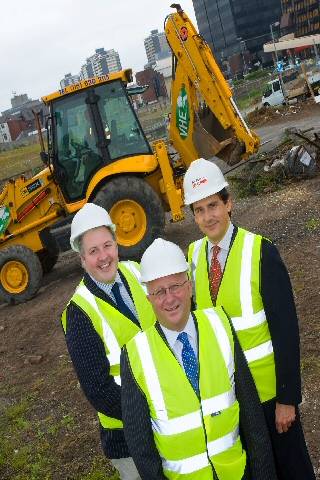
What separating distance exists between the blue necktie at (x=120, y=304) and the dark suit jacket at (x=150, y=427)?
40 centimetres

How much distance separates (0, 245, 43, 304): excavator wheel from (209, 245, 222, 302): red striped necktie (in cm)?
568

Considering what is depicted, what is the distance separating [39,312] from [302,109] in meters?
17.2

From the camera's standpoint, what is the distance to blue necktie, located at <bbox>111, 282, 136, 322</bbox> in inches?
98.0

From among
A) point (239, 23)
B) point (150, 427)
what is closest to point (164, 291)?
point (150, 427)

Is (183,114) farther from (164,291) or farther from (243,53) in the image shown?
(243,53)

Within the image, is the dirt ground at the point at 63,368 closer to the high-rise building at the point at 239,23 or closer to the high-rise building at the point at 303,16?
the high-rise building at the point at 303,16

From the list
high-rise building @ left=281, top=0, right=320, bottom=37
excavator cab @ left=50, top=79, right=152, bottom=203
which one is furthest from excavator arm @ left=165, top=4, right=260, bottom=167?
high-rise building @ left=281, top=0, right=320, bottom=37

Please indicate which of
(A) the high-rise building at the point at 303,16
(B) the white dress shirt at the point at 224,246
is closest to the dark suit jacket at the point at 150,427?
(B) the white dress shirt at the point at 224,246

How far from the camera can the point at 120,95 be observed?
7637 millimetres

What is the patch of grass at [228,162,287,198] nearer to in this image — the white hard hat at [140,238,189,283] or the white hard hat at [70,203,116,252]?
the white hard hat at [70,203,116,252]

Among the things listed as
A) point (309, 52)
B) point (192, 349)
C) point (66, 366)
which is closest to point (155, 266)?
point (192, 349)

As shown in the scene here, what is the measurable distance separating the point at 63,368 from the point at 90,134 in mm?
3608

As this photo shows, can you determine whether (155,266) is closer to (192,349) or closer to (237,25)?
(192,349)

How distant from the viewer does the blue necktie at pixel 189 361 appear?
1.99 metres
